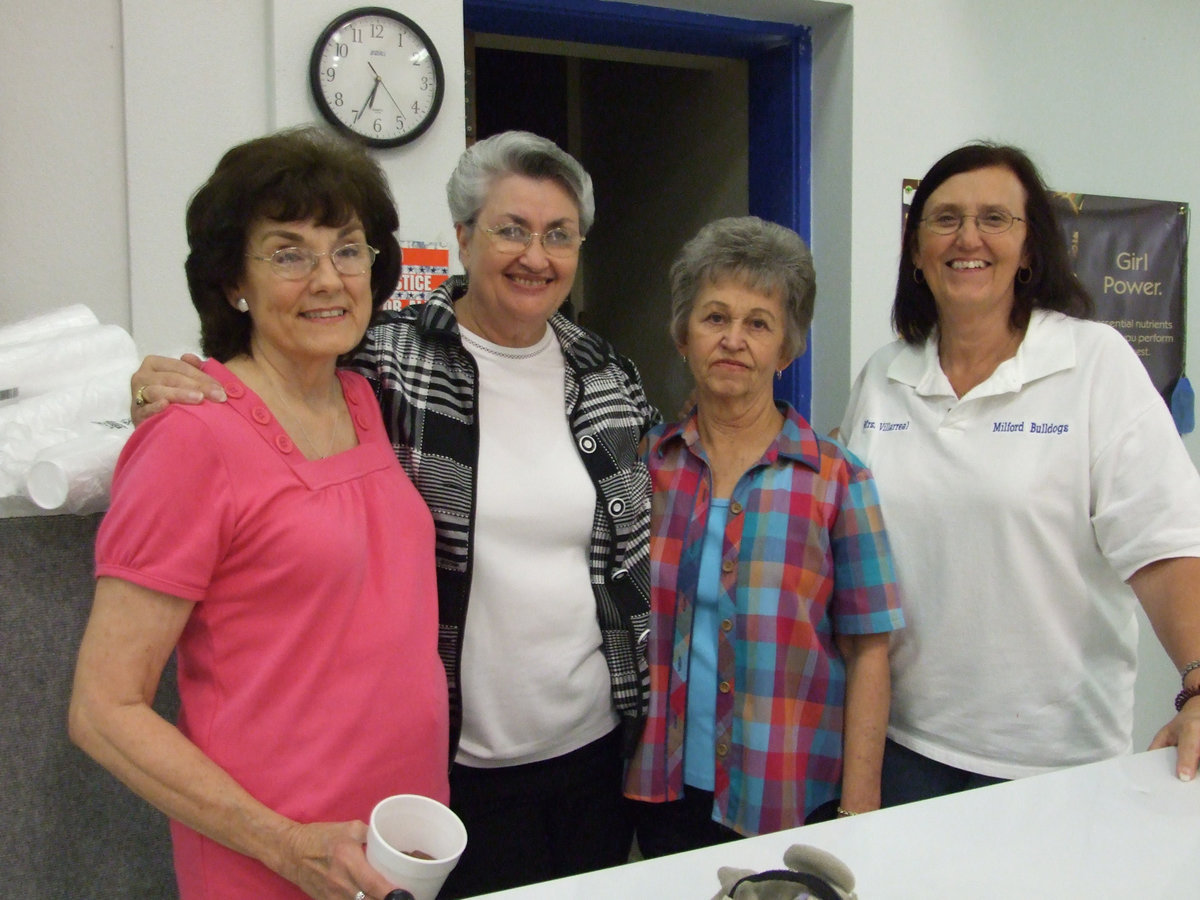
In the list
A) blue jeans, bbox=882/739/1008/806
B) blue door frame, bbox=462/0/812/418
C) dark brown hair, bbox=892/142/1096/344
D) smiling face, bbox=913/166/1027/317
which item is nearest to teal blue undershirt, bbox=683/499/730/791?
blue jeans, bbox=882/739/1008/806

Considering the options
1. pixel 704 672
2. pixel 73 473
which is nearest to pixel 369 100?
pixel 73 473

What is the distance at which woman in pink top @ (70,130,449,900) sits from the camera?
91 cm

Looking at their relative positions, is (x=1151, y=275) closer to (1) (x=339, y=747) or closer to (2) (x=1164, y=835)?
(2) (x=1164, y=835)

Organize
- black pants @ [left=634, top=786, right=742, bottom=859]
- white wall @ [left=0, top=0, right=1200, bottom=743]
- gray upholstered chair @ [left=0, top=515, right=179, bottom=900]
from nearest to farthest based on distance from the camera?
1. gray upholstered chair @ [left=0, top=515, right=179, bottom=900]
2. black pants @ [left=634, top=786, right=742, bottom=859]
3. white wall @ [left=0, top=0, right=1200, bottom=743]

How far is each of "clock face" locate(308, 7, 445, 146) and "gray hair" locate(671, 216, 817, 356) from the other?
102 cm

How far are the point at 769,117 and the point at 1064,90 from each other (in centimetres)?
98

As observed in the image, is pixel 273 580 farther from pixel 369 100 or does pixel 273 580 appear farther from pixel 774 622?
pixel 369 100

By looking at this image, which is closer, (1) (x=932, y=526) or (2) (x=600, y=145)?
(1) (x=932, y=526)

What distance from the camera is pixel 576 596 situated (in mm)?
1363

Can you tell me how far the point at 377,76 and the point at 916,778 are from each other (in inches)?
76.1

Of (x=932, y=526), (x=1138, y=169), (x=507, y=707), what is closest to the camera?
(x=507, y=707)

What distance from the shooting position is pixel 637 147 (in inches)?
172

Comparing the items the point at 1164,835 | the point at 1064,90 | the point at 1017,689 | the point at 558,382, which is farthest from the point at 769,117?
the point at 1164,835

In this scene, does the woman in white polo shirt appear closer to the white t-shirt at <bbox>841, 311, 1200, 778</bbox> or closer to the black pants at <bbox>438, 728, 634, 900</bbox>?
the white t-shirt at <bbox>841, 311, 1200, 778</bbox>
